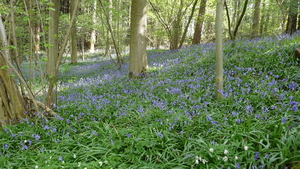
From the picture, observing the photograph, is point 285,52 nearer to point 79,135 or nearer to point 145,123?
point 145,123

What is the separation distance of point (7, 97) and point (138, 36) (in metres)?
4.53

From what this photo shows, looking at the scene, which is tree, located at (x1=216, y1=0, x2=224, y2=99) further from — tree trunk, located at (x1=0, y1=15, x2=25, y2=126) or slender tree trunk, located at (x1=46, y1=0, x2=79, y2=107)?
tree trunk, located at (x1=0, y1=15, x2=25, y2=126)

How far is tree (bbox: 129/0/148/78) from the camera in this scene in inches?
267

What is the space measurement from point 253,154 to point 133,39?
223 inches

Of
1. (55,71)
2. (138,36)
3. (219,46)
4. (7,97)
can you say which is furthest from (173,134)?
(138,36)

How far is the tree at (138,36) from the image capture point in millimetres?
6777

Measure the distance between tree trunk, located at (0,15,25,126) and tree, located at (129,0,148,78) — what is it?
3913mm

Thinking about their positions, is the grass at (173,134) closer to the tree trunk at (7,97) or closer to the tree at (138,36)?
the tree trunk at (7,97)

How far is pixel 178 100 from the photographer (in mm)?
3967

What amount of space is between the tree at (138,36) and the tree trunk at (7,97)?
154 inches

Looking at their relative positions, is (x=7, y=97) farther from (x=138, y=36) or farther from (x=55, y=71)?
(x=138, y=36)

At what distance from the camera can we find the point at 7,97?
3434 mm

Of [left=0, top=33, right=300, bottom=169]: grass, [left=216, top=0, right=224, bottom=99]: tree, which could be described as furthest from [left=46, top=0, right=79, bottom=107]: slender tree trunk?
[left=216, top=0, right=224, bottom=99]: tree

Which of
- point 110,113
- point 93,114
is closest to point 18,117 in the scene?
point 93,114
